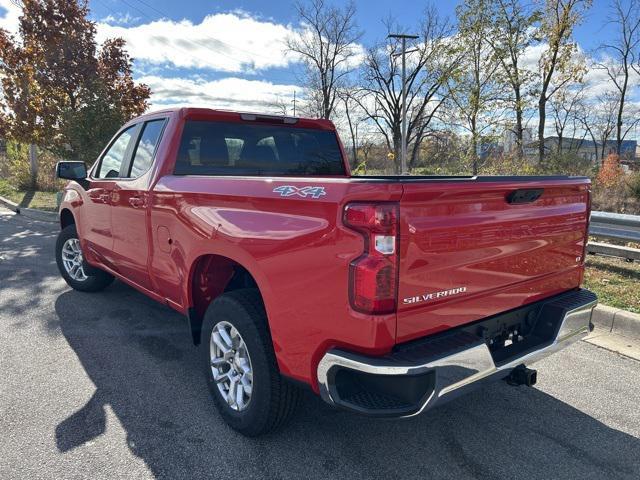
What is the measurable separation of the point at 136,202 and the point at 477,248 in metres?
2.63

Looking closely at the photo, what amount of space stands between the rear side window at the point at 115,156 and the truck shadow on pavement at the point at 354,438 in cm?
186

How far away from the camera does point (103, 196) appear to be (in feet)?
14.2

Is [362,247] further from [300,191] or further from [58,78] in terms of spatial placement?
[58,78]

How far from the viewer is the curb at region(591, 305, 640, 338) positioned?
4.11 m

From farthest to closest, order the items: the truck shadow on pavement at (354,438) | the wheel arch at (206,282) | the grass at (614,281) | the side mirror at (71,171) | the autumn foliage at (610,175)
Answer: the autumn foliage at (610,175)
the side mirror at (71,171)
the grass at (614,281)
the wheel arch at (206,282)
the truck shadow on pavement at (354,438)

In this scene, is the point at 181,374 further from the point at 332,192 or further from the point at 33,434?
the point at 332,192

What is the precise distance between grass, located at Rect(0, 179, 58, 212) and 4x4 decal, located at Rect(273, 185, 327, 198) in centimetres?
1290

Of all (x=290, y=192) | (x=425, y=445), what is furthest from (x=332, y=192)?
(x=425, y=445)

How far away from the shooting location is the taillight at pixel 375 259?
1.94 meters

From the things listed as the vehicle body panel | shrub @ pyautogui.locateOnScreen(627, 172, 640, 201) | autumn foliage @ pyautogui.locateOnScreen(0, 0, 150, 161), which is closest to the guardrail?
the vehicle body panel

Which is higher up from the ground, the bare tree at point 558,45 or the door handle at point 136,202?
the bare tree at point 558,45

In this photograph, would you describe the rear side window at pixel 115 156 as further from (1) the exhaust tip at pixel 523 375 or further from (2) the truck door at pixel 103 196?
(1) the exhaust tip at pixel 523 375

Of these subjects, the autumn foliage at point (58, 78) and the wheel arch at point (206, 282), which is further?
the autumn foliage at point (58, 78)

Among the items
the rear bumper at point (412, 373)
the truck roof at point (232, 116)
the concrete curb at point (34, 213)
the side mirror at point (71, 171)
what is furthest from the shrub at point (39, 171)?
the rear bumper at point (412, 373)
